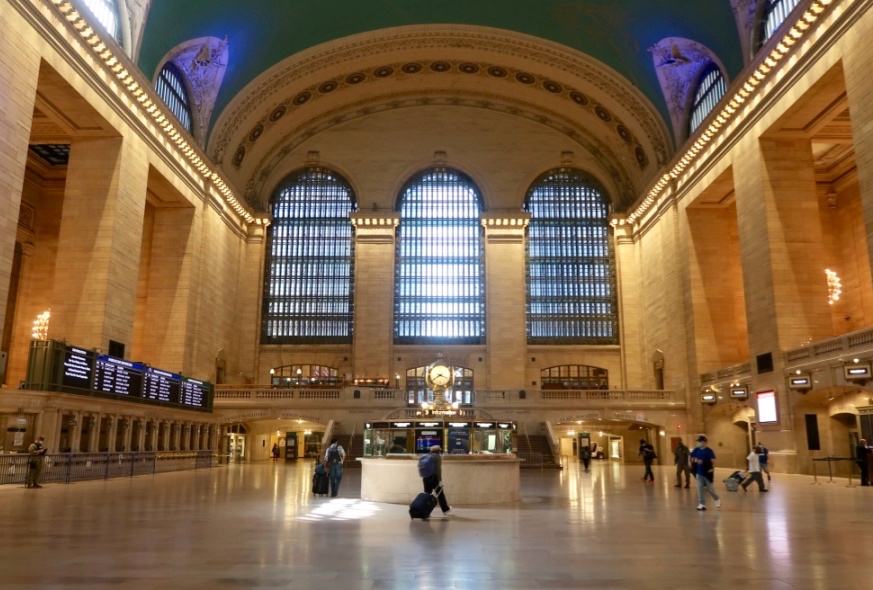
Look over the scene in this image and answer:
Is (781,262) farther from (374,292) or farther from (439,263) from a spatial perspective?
(374,292)

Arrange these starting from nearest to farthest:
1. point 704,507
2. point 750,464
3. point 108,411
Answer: point 704,507
point 750,464
point 108,411

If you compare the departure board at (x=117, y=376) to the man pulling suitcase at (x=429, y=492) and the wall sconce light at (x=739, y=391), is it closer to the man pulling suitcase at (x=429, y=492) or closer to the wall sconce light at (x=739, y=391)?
the man pulling suitcase at (x=429, y=492)

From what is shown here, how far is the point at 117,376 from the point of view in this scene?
20344 millimetres

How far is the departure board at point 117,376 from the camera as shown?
1931 cm

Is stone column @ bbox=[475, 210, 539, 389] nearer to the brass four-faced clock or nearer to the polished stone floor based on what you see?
the brass four-faced clock

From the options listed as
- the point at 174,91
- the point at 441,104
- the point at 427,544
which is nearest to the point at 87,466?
the point at 427,544

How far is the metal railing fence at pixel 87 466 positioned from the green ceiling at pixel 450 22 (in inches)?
561

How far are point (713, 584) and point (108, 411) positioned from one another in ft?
62.8

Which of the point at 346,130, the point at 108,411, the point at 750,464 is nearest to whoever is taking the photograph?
the point at 750,464

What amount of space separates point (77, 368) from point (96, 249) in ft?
18.8

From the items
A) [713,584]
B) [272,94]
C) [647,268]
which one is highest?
[272,94]

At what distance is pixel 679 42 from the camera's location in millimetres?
28531

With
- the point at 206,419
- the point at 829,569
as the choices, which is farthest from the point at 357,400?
the point at 829,569

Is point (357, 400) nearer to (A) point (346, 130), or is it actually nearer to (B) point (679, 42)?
(A) point (346, 130)
